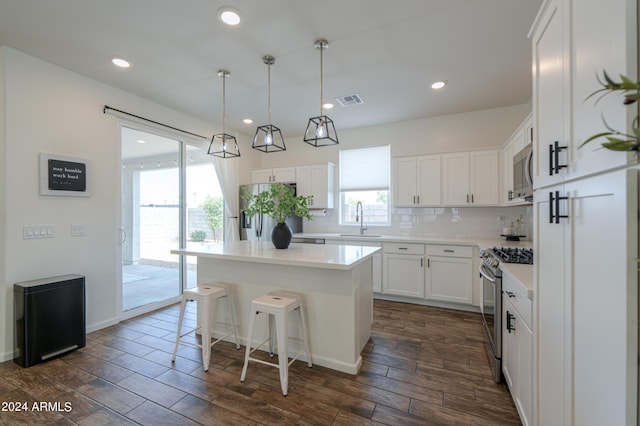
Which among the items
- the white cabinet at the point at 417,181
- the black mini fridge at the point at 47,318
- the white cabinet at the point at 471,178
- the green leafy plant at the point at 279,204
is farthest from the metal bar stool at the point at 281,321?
the white cabinet at the point at 471,178

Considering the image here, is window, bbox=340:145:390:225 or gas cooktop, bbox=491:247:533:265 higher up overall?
window, bbox=340:145:390:225

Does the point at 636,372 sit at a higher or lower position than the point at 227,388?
higher

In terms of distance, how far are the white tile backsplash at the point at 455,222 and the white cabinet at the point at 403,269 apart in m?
0.64

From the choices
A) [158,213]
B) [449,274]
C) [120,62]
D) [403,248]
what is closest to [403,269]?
[403,248]

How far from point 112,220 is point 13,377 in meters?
1.69

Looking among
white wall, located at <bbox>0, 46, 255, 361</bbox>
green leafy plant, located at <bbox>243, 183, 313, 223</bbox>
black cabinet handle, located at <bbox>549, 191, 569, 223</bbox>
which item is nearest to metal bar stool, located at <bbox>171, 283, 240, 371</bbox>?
green leafy plant, located at <bbox>243, 183, 313, 223</bbox>

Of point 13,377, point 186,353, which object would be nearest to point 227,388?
point 186,353

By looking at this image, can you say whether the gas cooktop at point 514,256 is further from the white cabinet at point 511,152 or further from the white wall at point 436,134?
the white wall at point 436,134

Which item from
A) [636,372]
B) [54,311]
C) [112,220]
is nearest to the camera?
[636,372]

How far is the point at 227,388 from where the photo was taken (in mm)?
2105

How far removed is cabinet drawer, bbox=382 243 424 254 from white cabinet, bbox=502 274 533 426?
1.85 m

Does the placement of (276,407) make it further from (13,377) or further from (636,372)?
(13,377)

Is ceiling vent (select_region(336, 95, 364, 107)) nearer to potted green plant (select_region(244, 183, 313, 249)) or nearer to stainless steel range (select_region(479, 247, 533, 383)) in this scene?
potted green plant (select_region(244, 183, 313, 249))

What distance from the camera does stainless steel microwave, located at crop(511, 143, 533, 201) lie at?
2426 mm
